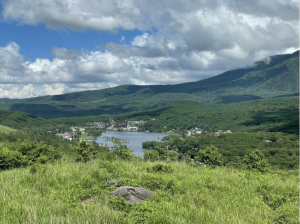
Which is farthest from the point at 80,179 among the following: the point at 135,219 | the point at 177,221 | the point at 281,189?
the point at 281,189

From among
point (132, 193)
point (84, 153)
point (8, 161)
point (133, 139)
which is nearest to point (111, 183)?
point (132, 193)

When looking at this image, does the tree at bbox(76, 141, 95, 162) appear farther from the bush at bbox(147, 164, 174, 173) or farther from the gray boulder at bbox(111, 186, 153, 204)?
the gray boulder at bbox(111, 186, 153, 204)

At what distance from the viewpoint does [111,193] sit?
19.2ft

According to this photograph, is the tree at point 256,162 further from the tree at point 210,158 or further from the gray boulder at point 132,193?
the gray boulder at point 132,193

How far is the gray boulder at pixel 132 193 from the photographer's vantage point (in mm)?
5664

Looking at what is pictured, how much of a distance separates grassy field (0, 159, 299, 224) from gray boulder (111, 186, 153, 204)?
0.25 m

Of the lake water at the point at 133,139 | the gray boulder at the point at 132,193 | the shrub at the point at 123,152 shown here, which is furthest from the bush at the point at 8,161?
the lake water at the point at 133,139

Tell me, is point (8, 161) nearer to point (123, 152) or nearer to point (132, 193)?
point (123, 152)

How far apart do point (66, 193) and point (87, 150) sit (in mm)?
8159

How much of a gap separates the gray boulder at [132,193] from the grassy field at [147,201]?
0.25 metres

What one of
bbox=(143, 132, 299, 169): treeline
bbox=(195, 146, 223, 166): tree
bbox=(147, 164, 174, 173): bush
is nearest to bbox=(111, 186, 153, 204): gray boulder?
bbox=(147, 164, 174, 173): bush

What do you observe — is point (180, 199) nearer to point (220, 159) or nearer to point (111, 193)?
point (111, 193)

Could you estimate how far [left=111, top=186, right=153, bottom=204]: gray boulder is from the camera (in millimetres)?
5664

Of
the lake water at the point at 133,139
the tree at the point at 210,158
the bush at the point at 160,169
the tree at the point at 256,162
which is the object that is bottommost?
the lake water at the point at 133,139
